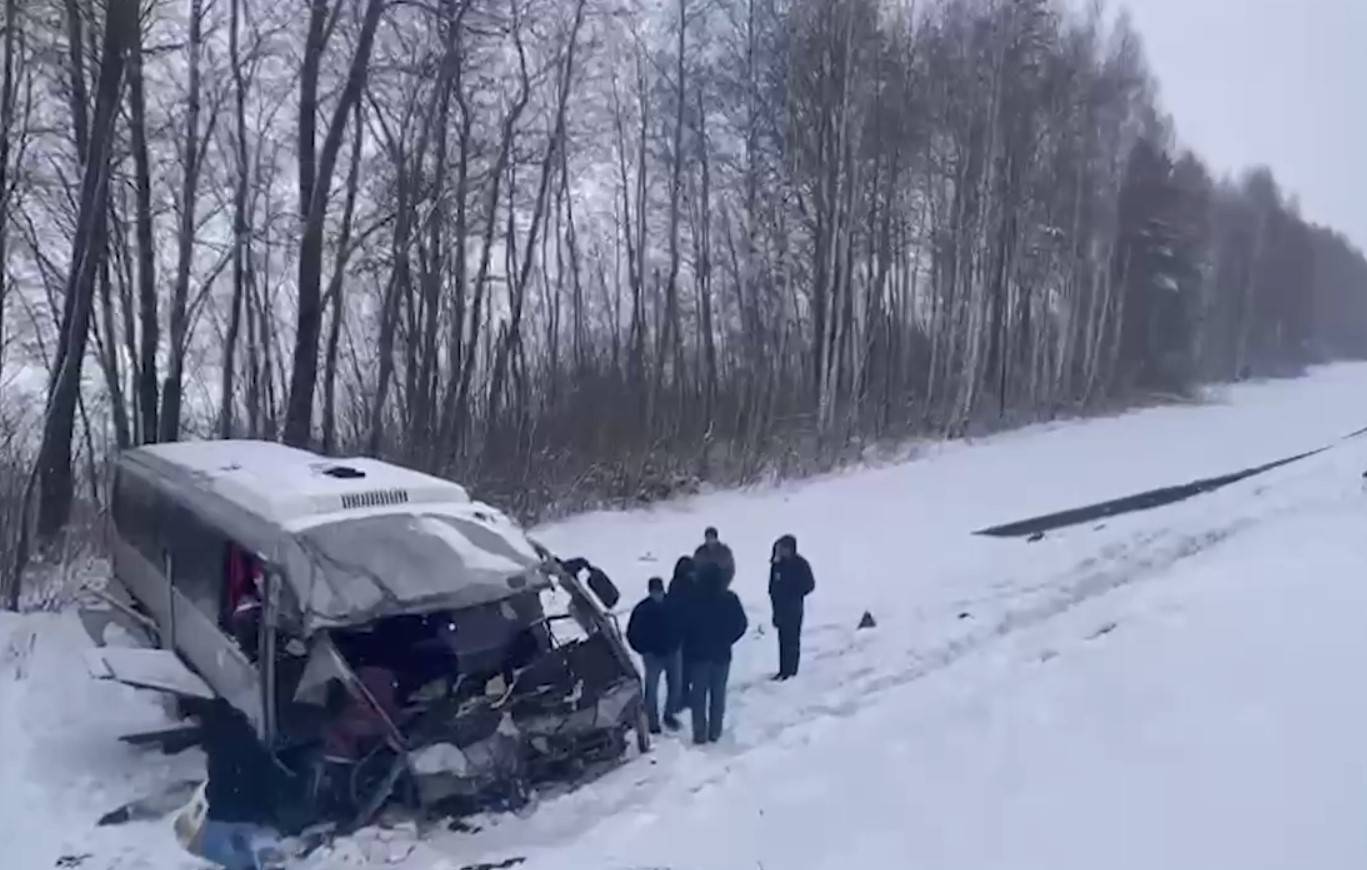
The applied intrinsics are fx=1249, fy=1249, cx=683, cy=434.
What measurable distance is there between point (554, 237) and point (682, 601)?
2970 centimetres

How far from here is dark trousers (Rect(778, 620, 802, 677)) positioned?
11.3m

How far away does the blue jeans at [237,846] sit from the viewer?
23.6ft

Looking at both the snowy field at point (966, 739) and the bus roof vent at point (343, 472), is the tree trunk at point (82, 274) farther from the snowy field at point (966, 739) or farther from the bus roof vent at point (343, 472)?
the bus roof vent at point (343, 472)

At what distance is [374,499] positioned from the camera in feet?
29.9

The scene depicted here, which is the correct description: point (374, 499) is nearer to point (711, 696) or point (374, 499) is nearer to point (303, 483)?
point (303, 483)

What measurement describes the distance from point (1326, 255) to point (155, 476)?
417 ft

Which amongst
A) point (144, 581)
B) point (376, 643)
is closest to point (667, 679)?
point (376, 643)

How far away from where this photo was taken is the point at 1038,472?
28391mm

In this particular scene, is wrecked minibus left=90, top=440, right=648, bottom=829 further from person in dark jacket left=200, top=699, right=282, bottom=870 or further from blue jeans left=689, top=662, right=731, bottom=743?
blue jeans left=689, top=662, right=731, bottom=743

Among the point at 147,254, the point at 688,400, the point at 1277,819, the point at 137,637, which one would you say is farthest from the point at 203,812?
the point at 688,400

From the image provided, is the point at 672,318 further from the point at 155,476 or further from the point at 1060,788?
the point at 1060,788

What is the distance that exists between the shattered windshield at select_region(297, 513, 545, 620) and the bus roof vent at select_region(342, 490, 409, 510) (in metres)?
0.24

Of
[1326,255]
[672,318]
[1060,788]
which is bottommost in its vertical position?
[1060,788]

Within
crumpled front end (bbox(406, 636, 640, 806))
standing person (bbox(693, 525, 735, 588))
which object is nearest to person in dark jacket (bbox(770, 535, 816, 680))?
standing person (bbox(693, 525, 735, 588))
